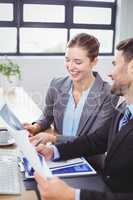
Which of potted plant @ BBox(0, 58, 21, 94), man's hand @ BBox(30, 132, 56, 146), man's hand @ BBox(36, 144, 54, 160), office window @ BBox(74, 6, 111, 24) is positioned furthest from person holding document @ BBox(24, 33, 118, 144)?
office window @ BBox(74, 6, 111, 24)

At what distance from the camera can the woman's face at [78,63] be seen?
212 cm

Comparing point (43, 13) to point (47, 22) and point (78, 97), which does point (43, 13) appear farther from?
point (78, 97)

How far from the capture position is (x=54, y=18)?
481 centimetres

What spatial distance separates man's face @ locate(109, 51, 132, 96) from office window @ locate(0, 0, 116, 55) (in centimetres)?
337

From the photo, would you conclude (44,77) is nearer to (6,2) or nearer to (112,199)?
(6,2)

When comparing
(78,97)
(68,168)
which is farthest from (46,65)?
(68,168)

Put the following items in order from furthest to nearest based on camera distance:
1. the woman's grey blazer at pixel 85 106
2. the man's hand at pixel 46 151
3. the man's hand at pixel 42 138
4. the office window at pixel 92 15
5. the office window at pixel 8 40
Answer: the office window at pixel 92 15 < the office window at pixel 8 40 < the woman's grey blazer at pixel 85 106 < the man's hand at pixel 42 138 < the man's hand at pixel 46 151

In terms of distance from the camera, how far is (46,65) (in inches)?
187

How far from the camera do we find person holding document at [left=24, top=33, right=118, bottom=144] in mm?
2074

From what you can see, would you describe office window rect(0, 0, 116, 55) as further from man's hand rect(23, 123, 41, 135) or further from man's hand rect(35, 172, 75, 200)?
man's hand rect(35, 172, 75, 200)

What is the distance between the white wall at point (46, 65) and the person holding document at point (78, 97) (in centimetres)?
238

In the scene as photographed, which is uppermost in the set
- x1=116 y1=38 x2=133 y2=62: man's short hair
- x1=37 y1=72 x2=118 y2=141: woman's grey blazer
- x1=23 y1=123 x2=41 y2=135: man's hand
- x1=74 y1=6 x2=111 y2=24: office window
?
x1=74 y1=6 x2=111 y2=24: office window

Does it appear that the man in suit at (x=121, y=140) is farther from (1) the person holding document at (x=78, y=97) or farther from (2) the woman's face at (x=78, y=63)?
(2) the woman's face at (x=78, y=63)

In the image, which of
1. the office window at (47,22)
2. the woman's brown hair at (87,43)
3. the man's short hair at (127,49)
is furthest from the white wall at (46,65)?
the man's short hair at (127,49)
